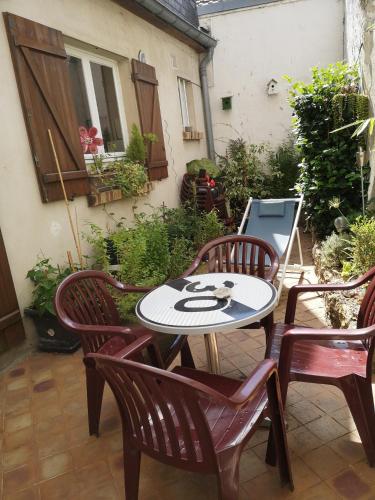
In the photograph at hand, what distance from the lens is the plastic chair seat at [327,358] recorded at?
5.51 feet

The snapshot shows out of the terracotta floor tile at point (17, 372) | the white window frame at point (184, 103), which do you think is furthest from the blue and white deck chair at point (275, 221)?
the white window frame at point (184, 103)

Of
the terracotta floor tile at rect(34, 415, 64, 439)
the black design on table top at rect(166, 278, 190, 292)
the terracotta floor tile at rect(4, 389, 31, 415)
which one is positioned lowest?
the terracotta floor tile at rect(34, 415, 64, 439)

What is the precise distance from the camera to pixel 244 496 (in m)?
1.62

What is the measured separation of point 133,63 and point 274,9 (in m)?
3.61

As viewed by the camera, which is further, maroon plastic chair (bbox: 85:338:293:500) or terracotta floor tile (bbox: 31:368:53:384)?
terracotta floor tile (bbox: 31:368:53:384)

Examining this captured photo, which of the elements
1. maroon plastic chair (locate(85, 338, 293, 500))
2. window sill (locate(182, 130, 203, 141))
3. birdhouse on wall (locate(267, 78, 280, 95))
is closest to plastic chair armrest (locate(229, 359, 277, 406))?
maroon plastic chair (locate(85, 338, 293, 500))

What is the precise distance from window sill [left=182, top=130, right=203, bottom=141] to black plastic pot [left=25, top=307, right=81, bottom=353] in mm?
4255

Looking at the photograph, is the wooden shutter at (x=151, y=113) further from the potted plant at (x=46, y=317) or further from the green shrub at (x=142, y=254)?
the potted plant at (x=46, y=317)

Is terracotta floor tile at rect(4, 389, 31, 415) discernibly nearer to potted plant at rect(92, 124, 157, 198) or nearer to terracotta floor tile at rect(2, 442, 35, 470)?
terracotta floor tile at rect(2, 442, 35, 470)

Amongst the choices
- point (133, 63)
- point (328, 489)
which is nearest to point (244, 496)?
point (328, 489)

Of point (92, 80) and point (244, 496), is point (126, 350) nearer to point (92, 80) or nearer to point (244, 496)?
point (244, 496)

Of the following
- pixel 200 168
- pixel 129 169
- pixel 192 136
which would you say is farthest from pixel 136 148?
pixel 192 136

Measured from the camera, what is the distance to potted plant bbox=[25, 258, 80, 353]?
3.06 m

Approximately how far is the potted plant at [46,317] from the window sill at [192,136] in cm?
394
